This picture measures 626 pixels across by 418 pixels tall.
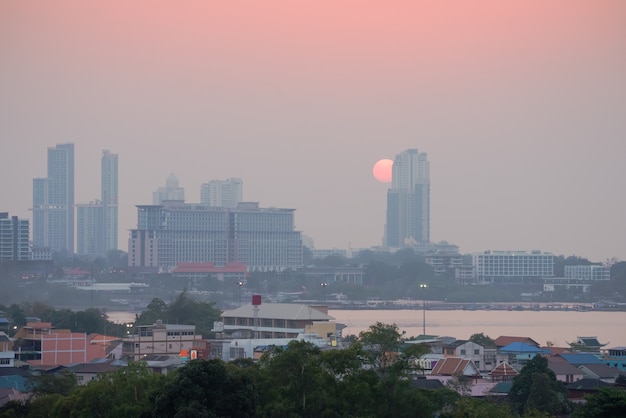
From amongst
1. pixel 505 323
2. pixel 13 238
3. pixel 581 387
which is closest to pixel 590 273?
pixel 505 323

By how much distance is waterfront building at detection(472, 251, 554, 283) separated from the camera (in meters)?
44.2

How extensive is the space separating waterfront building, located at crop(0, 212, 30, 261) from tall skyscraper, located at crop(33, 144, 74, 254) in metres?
18.6

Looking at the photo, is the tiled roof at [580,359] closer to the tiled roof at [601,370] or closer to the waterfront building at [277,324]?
the tiled roof at [601,370]

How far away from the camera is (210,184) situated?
57.2 m

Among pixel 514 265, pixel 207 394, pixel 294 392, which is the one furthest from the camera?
pixel 514 265

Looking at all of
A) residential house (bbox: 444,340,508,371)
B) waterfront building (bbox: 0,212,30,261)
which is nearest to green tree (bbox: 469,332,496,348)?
residential house (bbox: 444,340,508,371)

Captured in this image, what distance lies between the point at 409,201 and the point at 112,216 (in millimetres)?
12951

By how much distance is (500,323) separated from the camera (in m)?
26.3

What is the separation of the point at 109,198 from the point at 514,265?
20.8 m

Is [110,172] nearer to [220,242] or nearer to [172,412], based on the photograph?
[220,242]

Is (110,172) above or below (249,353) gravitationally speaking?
above

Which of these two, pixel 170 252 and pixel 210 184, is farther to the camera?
pixel 210 184

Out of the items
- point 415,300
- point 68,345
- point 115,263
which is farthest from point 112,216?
point 68,345

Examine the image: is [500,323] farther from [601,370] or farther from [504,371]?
[504,371]
